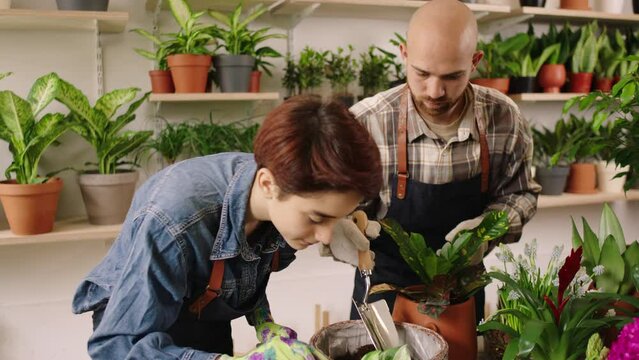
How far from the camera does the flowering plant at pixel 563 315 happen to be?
3.45 feet

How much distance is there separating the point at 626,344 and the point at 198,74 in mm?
1816

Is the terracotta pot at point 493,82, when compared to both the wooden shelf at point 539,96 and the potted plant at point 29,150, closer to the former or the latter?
the wooden shelf at point 539,96

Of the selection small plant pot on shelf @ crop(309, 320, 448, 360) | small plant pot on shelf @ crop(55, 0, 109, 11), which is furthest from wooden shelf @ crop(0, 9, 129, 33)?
small plant pot on shelf @ crop(309, 320, 448, 360)

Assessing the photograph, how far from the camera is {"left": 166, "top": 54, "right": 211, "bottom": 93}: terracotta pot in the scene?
2287 millimetres

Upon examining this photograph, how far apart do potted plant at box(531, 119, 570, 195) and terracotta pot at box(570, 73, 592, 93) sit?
0.18 meters

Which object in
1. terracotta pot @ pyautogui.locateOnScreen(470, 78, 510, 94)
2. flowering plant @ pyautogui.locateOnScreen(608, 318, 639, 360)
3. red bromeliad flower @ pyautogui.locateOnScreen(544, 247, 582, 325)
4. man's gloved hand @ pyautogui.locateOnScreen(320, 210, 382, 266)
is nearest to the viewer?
flowering plant @ pyautogui.locateOnScreen(608, 318, 639, 360)

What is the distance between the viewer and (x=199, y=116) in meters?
2.66

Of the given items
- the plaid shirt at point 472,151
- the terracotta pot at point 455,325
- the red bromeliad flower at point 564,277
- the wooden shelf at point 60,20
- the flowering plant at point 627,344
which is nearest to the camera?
the flowering plant at point 627,344

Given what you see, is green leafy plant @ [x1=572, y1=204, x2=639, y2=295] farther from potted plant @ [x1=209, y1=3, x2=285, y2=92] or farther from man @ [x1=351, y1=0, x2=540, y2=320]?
potted plant @ [x1=209, y1=3, x2=285, y2=92]

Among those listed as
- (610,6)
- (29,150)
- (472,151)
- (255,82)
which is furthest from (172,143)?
(610,6)

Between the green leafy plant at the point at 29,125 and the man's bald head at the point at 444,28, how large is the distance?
52.2 inches

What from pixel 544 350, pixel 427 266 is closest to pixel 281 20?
pixel 427 266

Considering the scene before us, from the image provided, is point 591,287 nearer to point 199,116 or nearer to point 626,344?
point 626,344

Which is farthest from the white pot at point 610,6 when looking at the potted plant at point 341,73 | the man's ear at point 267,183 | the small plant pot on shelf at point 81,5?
Answer: the man's ear at point 267,183
